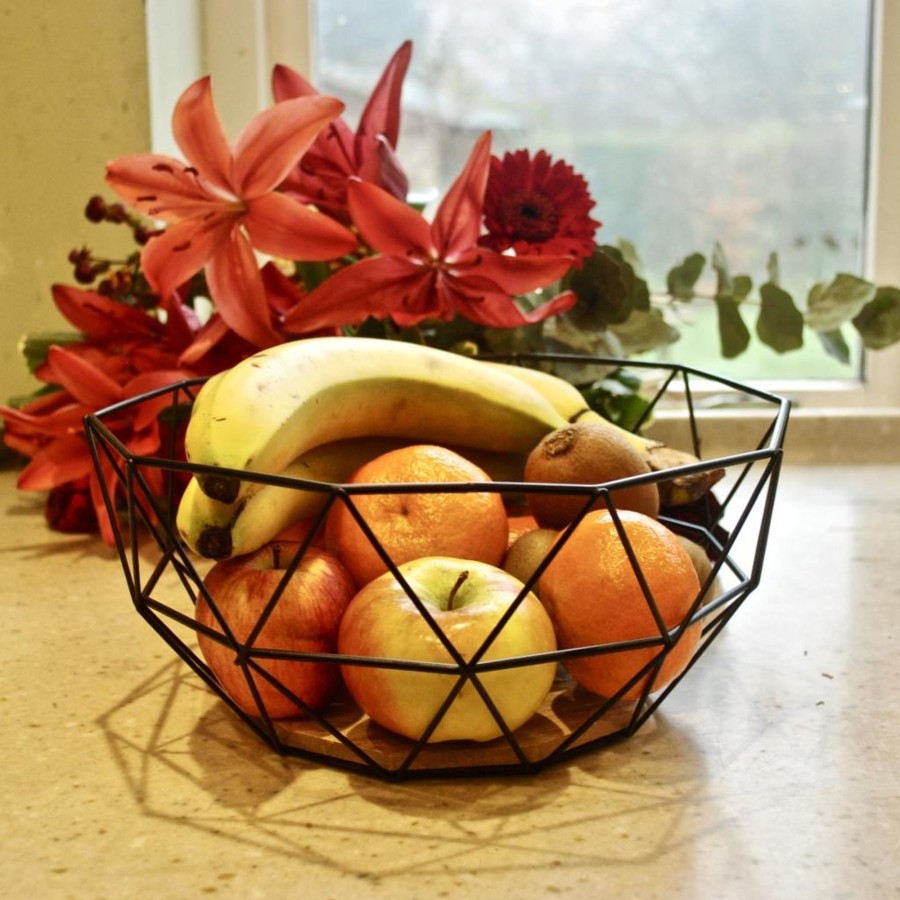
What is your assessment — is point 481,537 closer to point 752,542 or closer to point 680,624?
point 680,624

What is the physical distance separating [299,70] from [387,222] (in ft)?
2.36

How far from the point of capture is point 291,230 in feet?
2.43

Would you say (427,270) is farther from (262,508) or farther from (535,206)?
(262,508)

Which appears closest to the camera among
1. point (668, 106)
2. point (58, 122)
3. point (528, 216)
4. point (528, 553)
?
point (528, 553)

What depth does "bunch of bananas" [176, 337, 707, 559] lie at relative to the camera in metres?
0.49

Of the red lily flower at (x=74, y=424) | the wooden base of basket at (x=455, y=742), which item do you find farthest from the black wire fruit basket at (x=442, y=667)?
the red lily flower at (x=74, y=424)

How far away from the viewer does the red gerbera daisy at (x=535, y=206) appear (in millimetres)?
827

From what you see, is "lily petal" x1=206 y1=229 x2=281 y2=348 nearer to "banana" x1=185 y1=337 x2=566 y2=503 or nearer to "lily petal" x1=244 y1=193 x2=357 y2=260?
"lily petal" x1=244 y1=193 x2=357 y2=260

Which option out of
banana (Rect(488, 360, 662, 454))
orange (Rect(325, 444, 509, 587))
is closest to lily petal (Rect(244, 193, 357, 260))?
banana (Rect(488, 360, 662, 454))

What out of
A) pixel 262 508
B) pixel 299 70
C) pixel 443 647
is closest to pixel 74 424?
pixel 262 508

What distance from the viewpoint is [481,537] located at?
0.54 meters

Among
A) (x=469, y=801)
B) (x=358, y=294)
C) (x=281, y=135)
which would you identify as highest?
(x=281, y=135)

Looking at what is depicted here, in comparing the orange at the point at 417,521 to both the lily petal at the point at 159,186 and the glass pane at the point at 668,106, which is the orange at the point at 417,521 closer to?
the lily petal at the point at 159,186

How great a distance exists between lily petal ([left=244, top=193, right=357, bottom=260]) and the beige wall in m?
0.45
